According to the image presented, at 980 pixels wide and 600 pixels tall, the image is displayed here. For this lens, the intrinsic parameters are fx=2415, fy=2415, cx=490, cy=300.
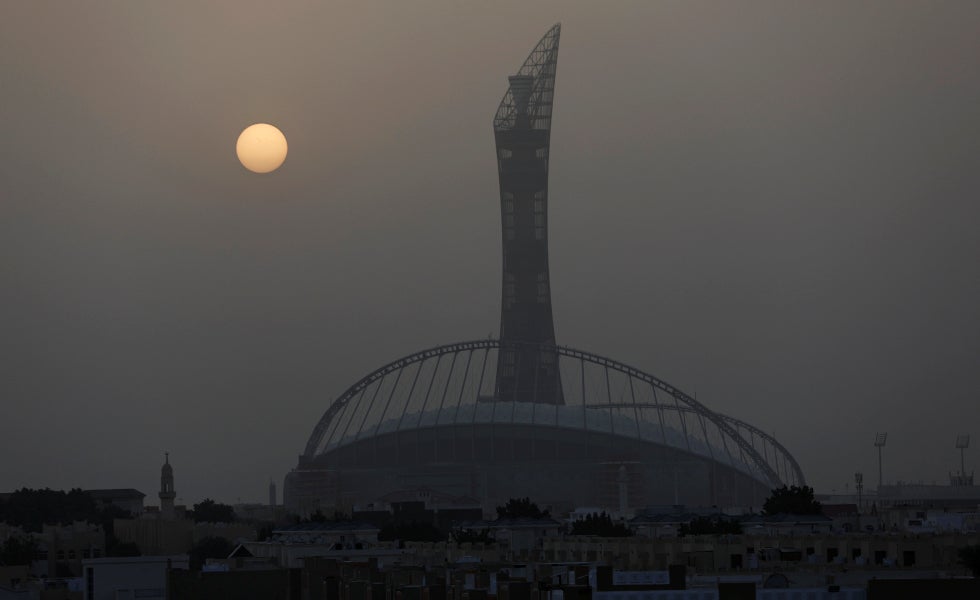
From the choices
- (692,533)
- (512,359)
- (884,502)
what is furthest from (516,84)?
(692,533)

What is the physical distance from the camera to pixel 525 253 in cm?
18625

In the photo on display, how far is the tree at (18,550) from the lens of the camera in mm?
96350

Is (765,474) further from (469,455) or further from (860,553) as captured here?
(860,553)

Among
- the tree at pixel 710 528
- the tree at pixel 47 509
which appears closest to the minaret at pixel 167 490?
the tree at pixel 47 509

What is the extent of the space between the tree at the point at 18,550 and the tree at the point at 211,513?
1563 inches

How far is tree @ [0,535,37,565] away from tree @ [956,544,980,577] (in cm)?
4658

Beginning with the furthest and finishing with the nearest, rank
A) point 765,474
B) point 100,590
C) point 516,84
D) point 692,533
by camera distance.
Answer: point 516,84 → point 765,474 → point 692,533 → point 100,590

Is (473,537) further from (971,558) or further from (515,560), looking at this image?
(971,558)

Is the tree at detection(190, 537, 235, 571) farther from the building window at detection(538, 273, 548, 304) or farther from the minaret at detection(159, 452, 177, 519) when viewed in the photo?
the building window at detection(538, 273, 548, 304)

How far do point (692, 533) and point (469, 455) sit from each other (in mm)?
81039

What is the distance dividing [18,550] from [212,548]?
9843 mm

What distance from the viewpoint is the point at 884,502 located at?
502 feet

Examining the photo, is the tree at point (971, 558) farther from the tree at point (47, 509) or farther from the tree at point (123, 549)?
the tree at point (47, 509)

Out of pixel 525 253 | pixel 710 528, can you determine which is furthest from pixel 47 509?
pixel 710 528
